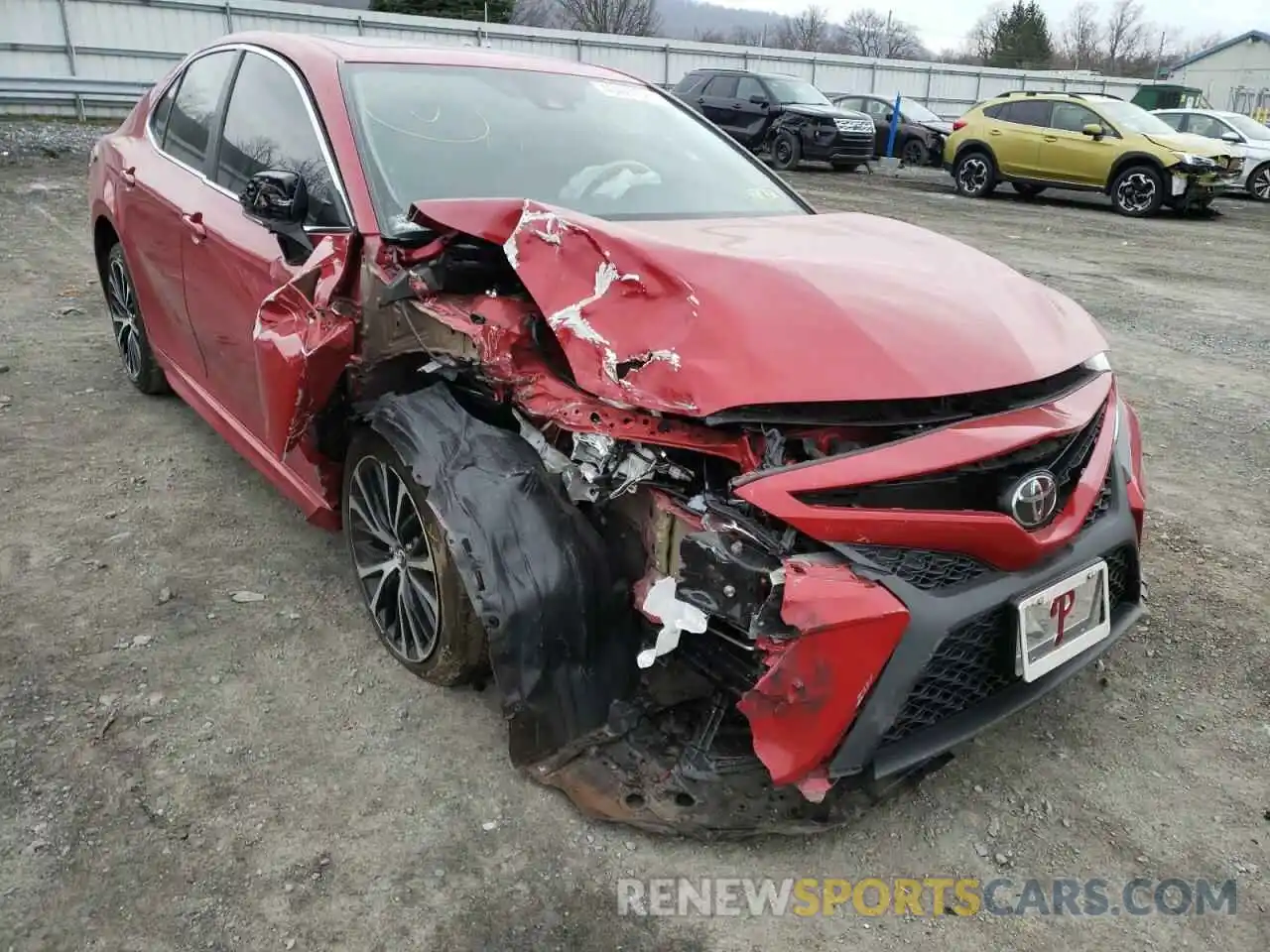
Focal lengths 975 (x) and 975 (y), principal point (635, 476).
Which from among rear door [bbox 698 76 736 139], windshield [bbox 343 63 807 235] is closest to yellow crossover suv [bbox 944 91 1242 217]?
rear door [bbox 698 76 736 139]

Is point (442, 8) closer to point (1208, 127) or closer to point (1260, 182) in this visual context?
point (1208, 127)

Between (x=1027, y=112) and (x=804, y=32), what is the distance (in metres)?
57.8

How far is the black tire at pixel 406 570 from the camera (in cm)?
250

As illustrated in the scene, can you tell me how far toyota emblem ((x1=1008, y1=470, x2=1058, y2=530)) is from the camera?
6.89 ft

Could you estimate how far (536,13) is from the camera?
47000 millimetres

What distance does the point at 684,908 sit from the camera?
208cm

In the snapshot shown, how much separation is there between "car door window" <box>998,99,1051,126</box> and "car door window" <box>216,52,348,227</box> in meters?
13.8

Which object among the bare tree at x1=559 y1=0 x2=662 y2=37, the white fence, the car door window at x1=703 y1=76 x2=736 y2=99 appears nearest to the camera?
the white fence

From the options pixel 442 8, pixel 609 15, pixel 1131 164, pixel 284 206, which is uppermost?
pixel 609 15

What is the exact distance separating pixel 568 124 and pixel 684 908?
2449mm

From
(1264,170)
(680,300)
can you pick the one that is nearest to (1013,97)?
(1264,170)

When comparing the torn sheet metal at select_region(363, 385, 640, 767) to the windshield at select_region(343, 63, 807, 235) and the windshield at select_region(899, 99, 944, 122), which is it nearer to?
the windshield at select_region(343, 63, 807, 235)

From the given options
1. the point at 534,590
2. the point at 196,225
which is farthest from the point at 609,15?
the point at 534,590

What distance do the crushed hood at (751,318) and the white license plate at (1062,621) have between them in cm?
48
